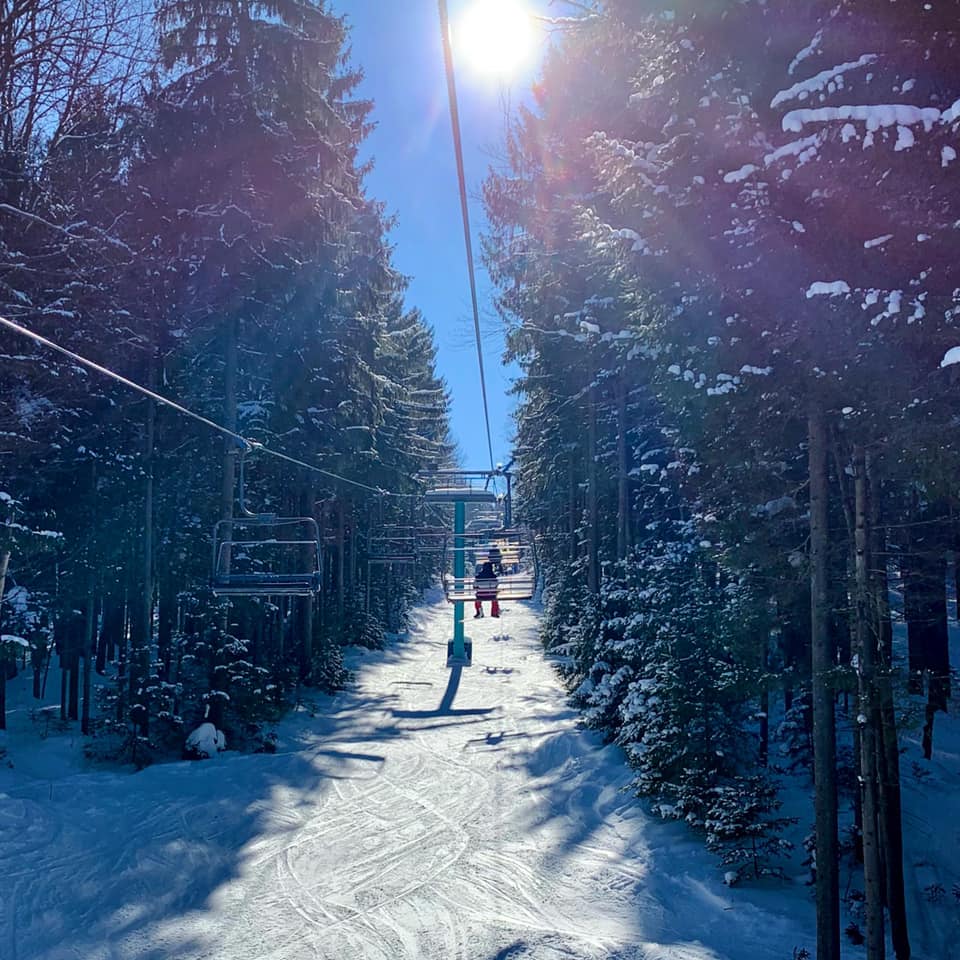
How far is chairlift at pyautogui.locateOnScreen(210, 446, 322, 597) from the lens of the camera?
905 centimetres

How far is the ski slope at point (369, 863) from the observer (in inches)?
305

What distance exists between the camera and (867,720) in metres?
6.89

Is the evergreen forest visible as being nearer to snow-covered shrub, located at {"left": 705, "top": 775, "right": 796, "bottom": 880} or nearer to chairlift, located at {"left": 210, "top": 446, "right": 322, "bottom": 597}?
snow-covered shrub, located at {"left": 705, "top": 775, "right": 796, "bottom": 880}

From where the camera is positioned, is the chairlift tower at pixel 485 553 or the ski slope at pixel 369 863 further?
the chairlift tower at pixel 485 553

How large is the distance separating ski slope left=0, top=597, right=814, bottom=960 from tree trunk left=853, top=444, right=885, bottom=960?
1.39 meters

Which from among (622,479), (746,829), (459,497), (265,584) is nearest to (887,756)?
(746,829)

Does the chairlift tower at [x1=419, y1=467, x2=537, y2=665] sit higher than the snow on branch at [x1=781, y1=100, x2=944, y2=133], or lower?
lower

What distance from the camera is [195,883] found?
9.07 meters

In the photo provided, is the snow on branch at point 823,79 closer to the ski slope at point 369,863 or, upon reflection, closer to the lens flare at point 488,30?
the lens flare at point 488,30

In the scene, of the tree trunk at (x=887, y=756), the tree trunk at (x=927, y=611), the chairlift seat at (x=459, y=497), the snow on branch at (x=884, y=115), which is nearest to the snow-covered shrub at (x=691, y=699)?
the tree trunk at (x=887, y=756)

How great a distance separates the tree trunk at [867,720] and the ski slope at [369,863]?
4.55 feet

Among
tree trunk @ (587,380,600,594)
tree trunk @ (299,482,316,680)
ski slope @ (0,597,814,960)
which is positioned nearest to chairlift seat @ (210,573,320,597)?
ski slope @ (0,597,814,960)

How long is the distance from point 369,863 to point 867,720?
6752 millimetres

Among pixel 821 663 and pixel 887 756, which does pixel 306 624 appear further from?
pixel 887 756
